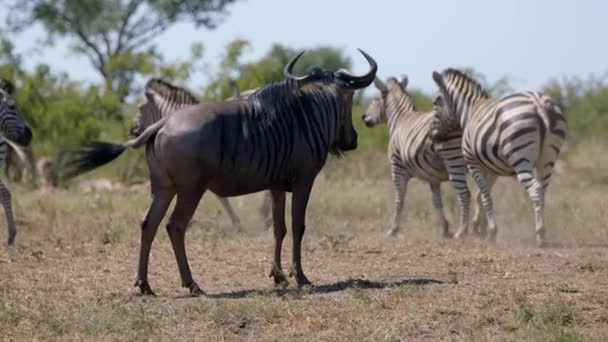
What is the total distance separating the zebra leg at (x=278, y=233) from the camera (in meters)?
9.59

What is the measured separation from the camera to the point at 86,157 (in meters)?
9.35

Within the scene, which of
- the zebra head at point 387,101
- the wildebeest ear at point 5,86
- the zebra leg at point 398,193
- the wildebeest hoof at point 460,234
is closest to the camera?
the wildebeest ear at point 5,86

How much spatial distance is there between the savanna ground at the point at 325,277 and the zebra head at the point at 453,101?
1387 millimetres

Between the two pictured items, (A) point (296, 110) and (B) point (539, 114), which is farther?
(B) point (539, 114)

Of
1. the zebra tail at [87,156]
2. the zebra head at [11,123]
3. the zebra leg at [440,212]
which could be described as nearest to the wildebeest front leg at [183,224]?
the zebra tail at [87,156]

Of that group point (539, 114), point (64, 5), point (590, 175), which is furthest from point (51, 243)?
point (64, 5)

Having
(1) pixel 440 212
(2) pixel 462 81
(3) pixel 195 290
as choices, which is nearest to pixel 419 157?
(1) pixel 440 212

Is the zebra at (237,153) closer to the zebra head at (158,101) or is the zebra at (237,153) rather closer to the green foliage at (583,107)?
the zebra head at (158,101)

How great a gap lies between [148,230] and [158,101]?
773 centimetres

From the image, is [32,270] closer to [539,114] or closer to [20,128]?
[20,128]

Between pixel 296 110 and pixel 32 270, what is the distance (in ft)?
9.83

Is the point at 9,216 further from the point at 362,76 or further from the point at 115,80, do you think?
the point at 115,80

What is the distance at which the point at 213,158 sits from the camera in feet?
29.6

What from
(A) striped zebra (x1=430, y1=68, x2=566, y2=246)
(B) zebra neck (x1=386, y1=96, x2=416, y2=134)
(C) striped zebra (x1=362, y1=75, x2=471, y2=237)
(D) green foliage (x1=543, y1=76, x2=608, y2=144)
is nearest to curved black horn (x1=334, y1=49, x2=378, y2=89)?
(A) striped zebra (x1=430, y1=68, x2=566, y2=246)
